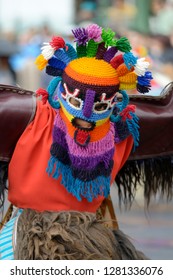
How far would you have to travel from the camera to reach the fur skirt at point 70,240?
9.95 feet

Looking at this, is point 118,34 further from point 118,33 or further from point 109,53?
point 109,53

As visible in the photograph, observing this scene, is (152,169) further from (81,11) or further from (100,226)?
(81,11)

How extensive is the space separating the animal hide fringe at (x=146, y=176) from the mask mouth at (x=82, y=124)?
410mm

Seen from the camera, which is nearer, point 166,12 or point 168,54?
point 168,54

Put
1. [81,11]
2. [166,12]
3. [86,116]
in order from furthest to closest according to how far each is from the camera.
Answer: [81,11] < [166,12] < [86,116]

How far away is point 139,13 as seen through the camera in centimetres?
1458

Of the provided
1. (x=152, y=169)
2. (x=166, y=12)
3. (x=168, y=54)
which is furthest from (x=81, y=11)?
(x=152, y=169)

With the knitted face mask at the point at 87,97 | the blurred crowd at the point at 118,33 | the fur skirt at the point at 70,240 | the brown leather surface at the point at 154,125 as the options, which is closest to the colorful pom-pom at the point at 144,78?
the knitted face mask at the point at 87,97

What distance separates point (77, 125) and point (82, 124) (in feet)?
0.07

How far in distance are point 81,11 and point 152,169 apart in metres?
12.6

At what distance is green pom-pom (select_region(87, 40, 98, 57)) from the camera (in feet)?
11.9

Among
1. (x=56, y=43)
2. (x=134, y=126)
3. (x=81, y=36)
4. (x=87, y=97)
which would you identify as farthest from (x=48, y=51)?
(x=134, y=126)

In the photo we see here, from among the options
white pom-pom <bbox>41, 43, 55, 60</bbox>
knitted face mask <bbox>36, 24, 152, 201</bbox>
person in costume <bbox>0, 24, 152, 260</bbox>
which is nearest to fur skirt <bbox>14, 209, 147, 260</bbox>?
person in costume <bbox>0, 24, 152, 260</bbox>

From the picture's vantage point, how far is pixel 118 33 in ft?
22.1
